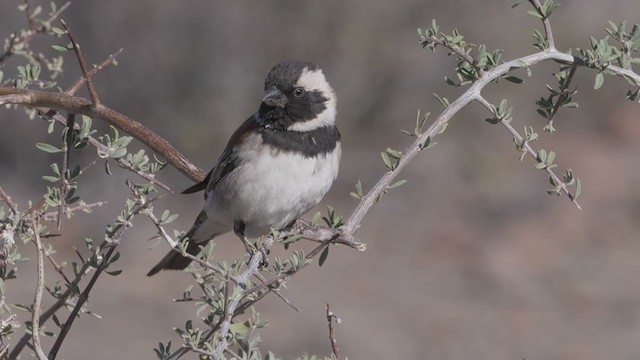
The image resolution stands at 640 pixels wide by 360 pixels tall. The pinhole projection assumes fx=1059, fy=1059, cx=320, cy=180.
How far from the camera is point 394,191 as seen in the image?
11.6 m

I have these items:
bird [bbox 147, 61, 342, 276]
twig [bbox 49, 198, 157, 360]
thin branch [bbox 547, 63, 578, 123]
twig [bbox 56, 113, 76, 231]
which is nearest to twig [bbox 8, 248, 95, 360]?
twig [bbox 49, 198, 157, 360]

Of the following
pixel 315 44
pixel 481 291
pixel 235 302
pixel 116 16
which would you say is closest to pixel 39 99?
pixel 235 302

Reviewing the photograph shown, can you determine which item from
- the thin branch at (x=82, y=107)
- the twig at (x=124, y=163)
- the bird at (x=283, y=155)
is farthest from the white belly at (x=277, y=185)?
the twig at (x=124, y=163)

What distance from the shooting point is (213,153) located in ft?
38.5

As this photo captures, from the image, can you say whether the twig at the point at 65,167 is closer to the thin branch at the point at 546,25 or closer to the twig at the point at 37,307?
the twig at the point at 37,307

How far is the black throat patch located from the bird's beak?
0.11 metres

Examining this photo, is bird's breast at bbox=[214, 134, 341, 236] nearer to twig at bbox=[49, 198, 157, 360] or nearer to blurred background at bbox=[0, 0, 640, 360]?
twig at bbox=[49, 198, 157, 360]

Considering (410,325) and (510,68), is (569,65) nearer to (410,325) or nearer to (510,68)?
(510,68)

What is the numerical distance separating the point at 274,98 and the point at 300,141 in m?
0.22

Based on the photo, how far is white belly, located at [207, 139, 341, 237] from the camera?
4.33 metres

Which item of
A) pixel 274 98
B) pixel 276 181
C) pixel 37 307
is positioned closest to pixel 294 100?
pixel 274 98

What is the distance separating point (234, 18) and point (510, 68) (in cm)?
857

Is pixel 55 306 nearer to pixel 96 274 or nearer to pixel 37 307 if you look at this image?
pixel 96 274

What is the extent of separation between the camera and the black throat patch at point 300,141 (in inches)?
171
